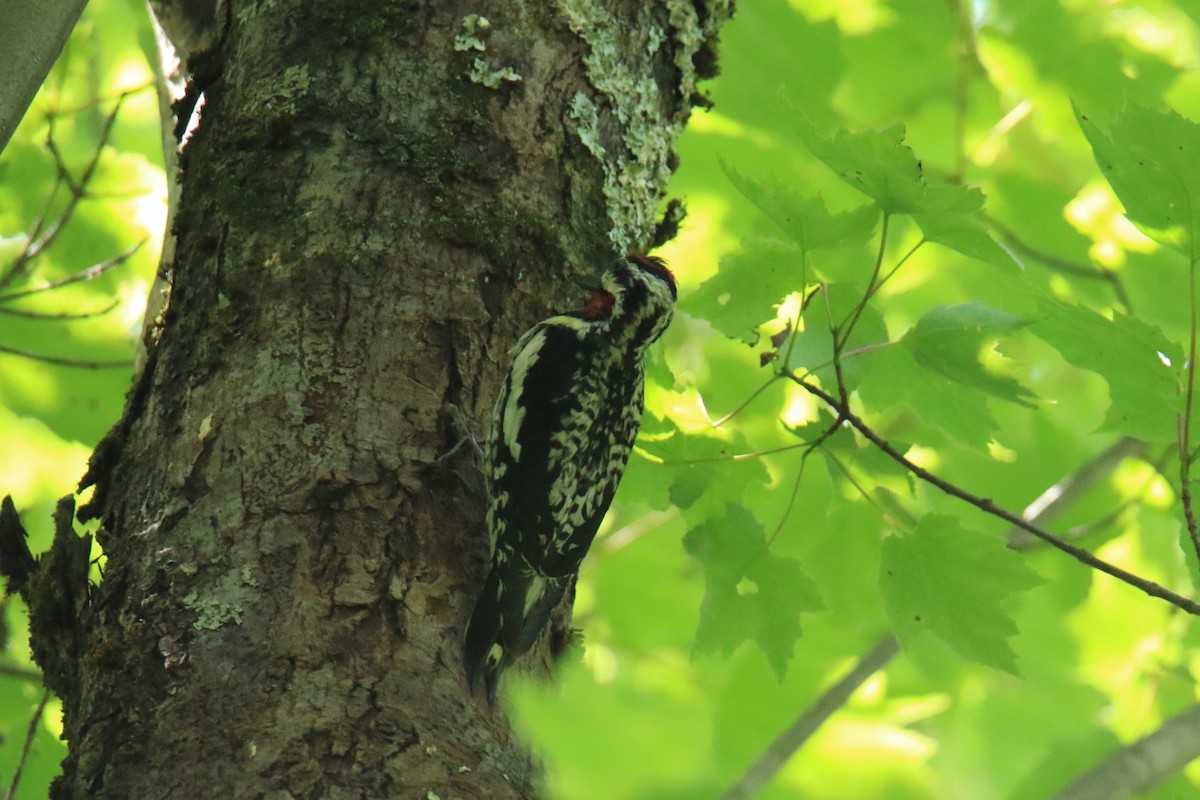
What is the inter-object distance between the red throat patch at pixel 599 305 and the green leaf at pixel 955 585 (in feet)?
2.85

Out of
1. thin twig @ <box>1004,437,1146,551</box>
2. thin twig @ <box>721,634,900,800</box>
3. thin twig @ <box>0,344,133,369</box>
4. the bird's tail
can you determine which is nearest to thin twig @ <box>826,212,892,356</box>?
the bird's tail

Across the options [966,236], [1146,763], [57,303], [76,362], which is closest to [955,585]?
[966,236]

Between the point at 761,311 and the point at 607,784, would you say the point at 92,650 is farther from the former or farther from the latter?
the point at 761,311

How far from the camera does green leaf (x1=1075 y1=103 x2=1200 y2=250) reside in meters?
1.99

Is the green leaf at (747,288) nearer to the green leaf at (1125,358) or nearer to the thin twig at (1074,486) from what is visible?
the green leaf at (1125,358)

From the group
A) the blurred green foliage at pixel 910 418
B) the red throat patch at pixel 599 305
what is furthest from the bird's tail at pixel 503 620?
the red throat patch at pixel 599 305

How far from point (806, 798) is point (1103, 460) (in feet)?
5.63

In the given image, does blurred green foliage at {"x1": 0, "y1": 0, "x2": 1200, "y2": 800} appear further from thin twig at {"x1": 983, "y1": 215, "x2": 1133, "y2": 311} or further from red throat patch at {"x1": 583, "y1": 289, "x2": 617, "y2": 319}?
red throat patch at {"x1": 583, "y1": 289, "x2": 617, "y2": 319}

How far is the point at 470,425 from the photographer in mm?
2381

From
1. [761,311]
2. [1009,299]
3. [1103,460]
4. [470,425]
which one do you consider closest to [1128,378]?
[761,311]

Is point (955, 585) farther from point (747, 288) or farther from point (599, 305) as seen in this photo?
point (599, 305)

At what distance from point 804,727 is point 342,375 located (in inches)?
65.8

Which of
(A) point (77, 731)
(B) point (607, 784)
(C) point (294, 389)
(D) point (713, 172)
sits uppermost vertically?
(D) point (713, 172)

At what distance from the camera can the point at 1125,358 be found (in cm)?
223
